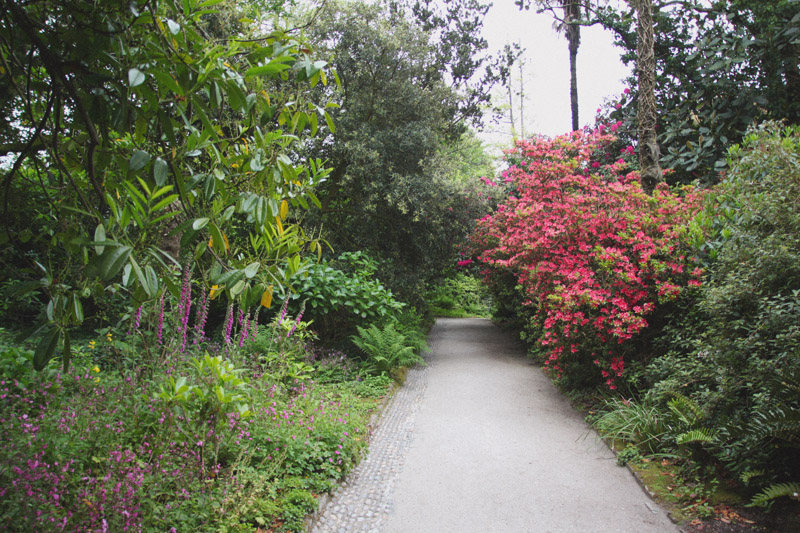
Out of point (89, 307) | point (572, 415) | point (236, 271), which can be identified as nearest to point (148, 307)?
point (236, 271)

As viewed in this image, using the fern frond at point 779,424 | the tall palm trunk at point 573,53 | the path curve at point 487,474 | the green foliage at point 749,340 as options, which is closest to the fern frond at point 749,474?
the green foliage at point 749,340

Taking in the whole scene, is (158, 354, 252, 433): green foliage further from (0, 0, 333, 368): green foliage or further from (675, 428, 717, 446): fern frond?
(675, 428, 717, 446): fern frond

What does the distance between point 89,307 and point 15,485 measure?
4990mm

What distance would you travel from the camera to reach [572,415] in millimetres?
5723

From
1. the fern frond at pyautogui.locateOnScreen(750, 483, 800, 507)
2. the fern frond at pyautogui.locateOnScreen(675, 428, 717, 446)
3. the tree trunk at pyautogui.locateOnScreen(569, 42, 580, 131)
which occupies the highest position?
the tree trunk at pyautogui.locateOnScreen(569, 42, 580, 131)

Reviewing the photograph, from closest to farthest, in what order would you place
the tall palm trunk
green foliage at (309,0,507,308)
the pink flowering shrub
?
A: the pink flowering shrub
green foliage at (309,0,507,308)
the tall palm trunk

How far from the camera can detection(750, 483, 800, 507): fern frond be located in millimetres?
2894

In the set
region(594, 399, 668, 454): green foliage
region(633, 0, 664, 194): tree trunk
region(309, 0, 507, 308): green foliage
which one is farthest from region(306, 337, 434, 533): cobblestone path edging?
region(633, 0, 664, 194): tree trunk

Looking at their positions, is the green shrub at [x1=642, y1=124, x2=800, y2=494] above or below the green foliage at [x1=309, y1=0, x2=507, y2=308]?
below

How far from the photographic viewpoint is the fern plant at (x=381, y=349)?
6887 mm

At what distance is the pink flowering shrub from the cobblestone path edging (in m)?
2.14

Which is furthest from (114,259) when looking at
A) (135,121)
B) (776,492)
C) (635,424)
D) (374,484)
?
(635,424)

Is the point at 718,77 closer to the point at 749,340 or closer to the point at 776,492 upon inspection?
the point at 749,340

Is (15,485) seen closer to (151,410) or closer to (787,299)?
(151,410)
